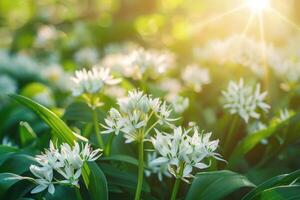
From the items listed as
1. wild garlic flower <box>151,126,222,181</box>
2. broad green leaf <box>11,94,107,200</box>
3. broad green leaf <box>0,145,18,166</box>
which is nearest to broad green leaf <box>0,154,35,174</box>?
broad green leaf <box>0,145,18,166</box>

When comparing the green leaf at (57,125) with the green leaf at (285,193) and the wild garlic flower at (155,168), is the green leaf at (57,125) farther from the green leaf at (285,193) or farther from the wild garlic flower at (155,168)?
the green leaf at (285,193)

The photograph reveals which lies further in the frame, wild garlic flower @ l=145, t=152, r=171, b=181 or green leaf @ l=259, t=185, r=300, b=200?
wild garlic flower @ l=145, t=152, r=171, b=181

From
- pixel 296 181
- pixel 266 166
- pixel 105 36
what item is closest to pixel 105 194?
pixel 296 181

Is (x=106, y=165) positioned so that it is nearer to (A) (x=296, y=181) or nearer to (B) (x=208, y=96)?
(A) (x=296, y=181)

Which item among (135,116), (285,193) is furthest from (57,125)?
(285,193)

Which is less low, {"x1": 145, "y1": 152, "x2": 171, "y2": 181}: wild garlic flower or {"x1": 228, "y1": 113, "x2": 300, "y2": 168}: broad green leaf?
{"x1": 228, "y1": 113, "x2": 300, "y2": 168}: broad green leaf

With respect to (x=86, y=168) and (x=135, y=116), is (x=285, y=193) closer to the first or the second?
(x=135, y=116)

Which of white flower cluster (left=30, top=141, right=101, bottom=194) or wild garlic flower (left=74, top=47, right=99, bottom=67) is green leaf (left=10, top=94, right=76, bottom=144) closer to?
white flower cluster (left=30, top=141, right=101, bottom=194)

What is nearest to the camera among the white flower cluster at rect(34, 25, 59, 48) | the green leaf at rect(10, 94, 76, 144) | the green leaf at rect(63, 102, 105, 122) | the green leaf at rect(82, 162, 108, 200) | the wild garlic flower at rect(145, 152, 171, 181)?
the green leaf at rect(82, 162, 108, 200)
